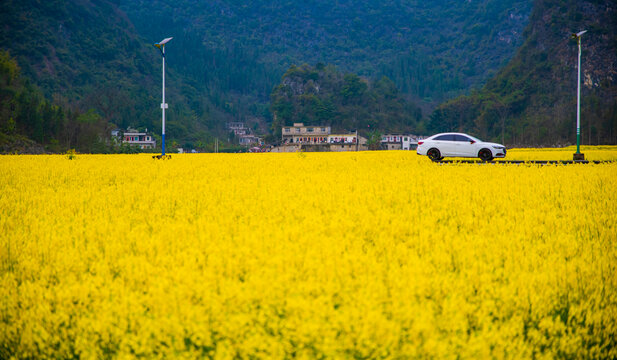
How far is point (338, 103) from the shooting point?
17550 centimetres

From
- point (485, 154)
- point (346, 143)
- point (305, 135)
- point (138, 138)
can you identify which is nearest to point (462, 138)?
point (485, 154)

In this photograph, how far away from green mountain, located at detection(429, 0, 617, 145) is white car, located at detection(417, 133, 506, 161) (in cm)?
8698

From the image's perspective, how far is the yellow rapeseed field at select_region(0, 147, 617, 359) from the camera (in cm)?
428

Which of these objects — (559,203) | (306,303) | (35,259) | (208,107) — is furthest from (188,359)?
(208,107)

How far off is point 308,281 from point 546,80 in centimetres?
14710

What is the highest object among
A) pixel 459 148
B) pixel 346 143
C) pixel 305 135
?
pixel 305 135

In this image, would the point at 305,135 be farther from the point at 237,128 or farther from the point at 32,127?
the point at 32,127

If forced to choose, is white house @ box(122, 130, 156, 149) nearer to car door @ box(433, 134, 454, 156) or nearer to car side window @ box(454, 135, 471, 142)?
car door @ box(433, 134, 454, 156)

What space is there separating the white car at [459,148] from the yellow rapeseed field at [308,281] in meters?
14.5

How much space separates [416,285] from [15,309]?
416 centimetres

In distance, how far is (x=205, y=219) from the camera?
8445mm

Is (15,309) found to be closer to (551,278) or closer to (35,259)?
(35,259)

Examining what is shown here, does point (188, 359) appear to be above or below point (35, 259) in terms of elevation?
below

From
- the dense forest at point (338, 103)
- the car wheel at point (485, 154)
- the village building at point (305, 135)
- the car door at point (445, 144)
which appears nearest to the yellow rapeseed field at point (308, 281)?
the car wheel at point (485, 154)
